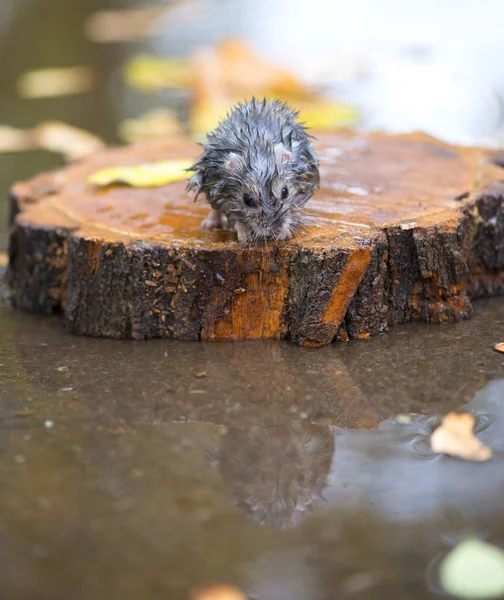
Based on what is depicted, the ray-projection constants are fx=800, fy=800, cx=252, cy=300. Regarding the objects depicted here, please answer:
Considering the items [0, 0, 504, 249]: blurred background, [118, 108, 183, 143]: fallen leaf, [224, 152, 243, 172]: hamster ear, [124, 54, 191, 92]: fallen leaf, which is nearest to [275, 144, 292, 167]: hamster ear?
[224, 152, 243, 172]: hamster ear

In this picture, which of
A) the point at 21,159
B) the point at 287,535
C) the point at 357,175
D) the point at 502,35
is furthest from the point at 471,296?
the point at 502,35

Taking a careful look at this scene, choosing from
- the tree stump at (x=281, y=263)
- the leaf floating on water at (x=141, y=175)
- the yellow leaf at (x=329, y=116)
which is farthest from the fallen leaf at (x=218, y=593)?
the yellow leaf at (x=329, y=116)

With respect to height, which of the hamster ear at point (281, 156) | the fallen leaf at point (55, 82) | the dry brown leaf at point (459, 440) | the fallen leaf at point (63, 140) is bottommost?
the dry brown leaf at point (459, 440)

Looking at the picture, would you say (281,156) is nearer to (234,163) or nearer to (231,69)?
(234,163)

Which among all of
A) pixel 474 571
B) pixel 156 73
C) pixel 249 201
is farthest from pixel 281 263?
pixel 156 73

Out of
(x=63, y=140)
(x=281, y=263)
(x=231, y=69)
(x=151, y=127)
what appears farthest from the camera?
(x=231, y=69)

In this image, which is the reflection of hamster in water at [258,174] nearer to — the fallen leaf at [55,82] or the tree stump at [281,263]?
the tree stump at [281,263]
